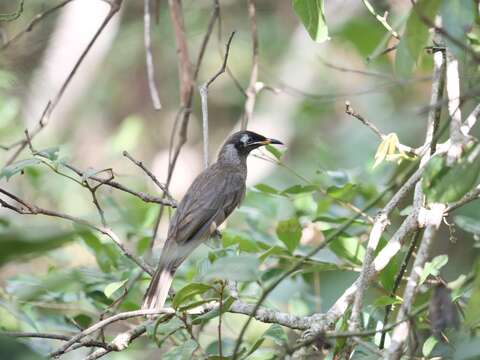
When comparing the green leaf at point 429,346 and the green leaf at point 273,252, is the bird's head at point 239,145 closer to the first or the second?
the green leaf at point 273,252

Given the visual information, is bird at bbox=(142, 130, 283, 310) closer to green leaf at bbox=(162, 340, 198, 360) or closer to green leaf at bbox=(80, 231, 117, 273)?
green leaf at bbox=(80, 231, 117, 273)

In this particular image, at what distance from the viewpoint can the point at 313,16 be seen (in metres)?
3.27

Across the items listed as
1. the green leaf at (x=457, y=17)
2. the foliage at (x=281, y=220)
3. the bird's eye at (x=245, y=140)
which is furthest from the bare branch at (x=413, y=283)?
the bird's eye at (x=245, y=140)

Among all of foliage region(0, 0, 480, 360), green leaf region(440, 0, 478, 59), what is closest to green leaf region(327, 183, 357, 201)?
foliage region(0, 0, 480, 360)

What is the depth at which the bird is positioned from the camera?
5.05 m

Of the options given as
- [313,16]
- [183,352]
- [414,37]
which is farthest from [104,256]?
[414,37]

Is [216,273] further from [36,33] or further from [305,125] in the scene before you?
[305,125]

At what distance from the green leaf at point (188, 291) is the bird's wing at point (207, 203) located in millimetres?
2143

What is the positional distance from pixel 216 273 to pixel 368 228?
1.99 metres

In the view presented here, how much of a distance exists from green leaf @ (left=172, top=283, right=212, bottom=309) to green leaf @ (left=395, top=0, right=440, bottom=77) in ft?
3.61

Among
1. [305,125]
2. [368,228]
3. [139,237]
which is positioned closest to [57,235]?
[368,228]

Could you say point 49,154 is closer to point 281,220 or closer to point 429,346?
point 281,220

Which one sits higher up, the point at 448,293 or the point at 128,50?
the point at 128,50

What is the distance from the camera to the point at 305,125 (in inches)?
381
